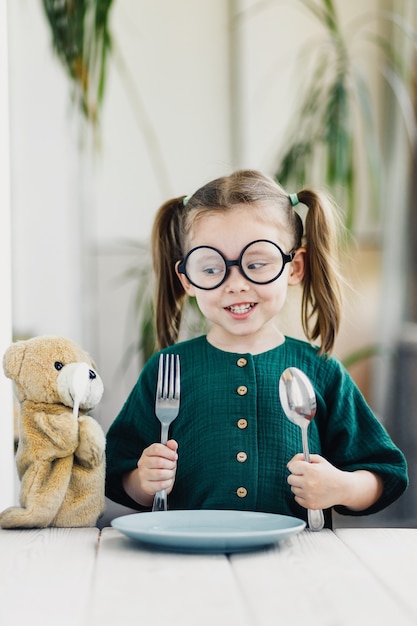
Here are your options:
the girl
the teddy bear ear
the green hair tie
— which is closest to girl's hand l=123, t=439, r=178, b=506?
the girl

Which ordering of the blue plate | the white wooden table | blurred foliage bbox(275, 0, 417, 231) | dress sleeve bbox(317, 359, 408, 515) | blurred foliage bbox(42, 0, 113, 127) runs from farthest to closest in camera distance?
blurred foliage bbox(275, 0, 417, 231)
blurred foliage bbox(42, 0, 113, 127)
dress sleeve bbox(317, 359, 408, 515)
the blue plate
the white wooden table

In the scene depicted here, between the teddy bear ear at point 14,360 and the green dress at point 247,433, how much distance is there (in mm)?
254

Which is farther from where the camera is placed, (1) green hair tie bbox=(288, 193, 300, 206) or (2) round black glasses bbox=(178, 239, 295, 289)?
(1) green hair tie bbox=(288, 193, 300, 206)

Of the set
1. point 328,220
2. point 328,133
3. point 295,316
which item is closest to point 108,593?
point 328,220

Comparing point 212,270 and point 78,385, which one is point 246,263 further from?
point 78,385

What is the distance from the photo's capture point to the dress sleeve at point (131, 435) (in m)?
1.40

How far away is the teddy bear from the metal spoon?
257 mm

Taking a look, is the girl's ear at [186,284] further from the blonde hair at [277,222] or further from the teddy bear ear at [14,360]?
the teddy bear ear at [14,360]

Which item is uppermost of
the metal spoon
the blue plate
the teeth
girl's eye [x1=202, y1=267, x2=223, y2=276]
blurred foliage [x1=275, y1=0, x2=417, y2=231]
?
blurred foliage [x1=275, y1=0, x2=417, y2=231]

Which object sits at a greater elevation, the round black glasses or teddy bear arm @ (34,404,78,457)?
the round black glasses

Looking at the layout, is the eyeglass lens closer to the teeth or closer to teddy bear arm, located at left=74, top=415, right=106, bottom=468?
the teeth

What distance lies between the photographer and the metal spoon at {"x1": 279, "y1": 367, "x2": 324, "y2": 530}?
1194mm

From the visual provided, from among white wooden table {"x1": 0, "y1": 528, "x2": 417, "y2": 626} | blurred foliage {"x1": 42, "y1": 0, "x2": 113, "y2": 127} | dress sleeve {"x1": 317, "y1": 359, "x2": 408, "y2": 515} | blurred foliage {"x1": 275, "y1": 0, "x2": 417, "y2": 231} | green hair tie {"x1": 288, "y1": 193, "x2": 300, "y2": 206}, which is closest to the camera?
white wooden table {"x1": 0, "y1": 528, "x2": 417, "y2": 626}

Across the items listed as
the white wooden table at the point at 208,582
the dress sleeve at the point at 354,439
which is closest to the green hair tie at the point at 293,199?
the dress sleeve at the point at 354,439
